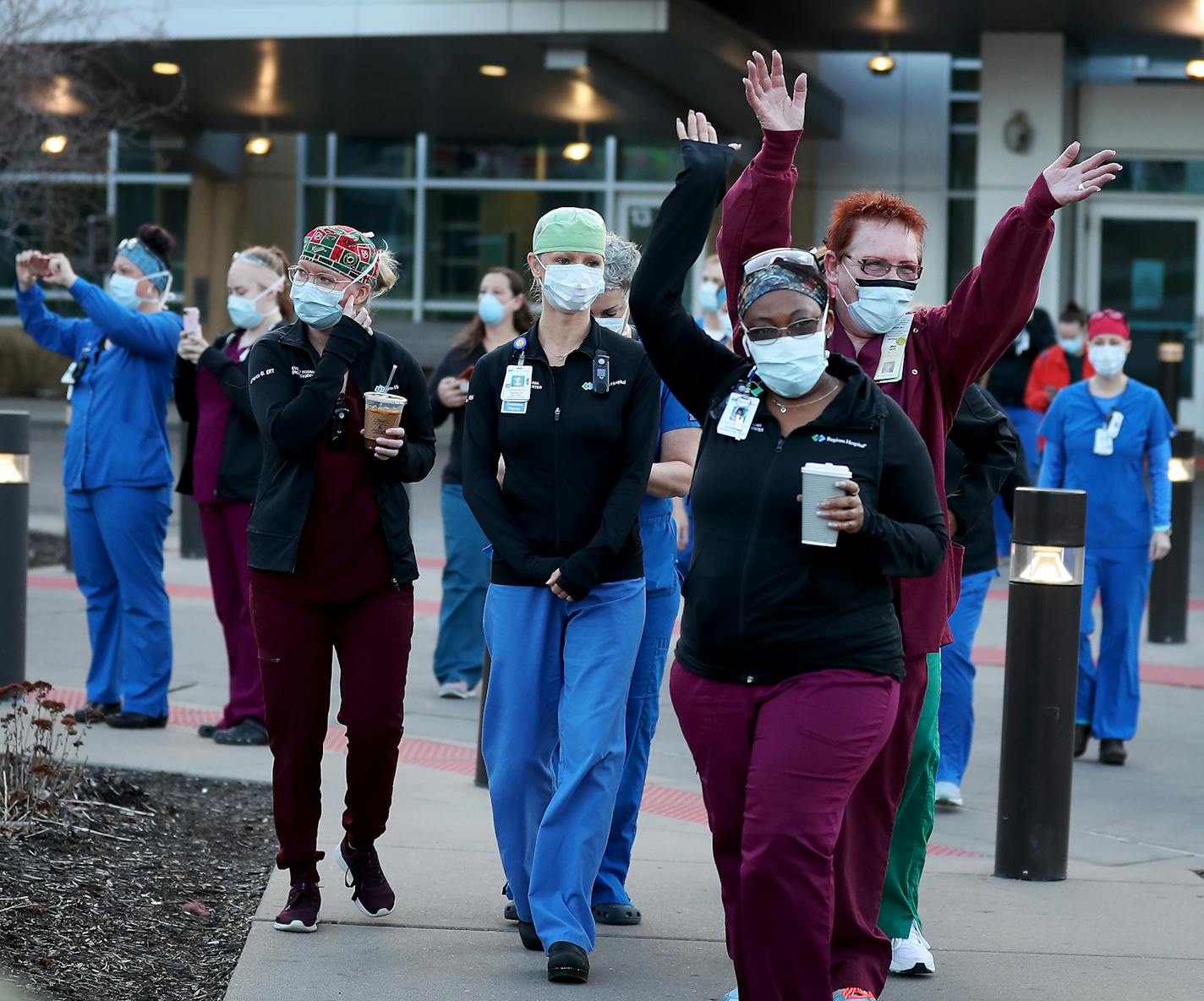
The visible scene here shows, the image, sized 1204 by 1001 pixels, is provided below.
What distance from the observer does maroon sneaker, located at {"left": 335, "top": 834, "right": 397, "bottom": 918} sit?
16.6 feet

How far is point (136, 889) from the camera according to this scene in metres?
5.16

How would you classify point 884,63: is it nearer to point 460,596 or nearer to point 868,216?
point 460,596

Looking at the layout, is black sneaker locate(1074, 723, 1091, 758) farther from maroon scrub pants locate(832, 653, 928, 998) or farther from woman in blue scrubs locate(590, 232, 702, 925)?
maroon scrub pants locate(832, 653, 928, 998)

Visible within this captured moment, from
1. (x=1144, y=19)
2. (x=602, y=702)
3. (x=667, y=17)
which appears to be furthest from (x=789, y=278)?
(x=1144, y=19)

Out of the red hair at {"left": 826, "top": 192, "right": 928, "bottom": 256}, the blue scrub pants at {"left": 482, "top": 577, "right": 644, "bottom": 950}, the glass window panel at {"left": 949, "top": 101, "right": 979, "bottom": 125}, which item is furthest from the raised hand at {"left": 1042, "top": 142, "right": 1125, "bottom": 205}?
the glass window panel at {"left": 949, "top": 101, "right": 979, "bottom": 125}

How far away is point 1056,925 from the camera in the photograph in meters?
5.29

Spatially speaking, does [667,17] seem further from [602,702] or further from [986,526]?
[602,702]

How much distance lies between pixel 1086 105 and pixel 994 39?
211 centimetres

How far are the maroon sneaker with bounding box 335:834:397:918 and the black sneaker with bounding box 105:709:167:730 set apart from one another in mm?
2896

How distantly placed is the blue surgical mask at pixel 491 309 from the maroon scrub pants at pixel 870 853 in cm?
468

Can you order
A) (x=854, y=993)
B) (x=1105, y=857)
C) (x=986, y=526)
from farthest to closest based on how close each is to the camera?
(x=986, y=526)
(x=1105, y=857)
(x=854, y=993)

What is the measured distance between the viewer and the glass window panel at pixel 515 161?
28.4 meters

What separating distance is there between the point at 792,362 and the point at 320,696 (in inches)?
74.4

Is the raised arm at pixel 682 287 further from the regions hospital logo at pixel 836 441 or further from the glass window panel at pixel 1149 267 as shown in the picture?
the glass window panel at pixel 1149 267
